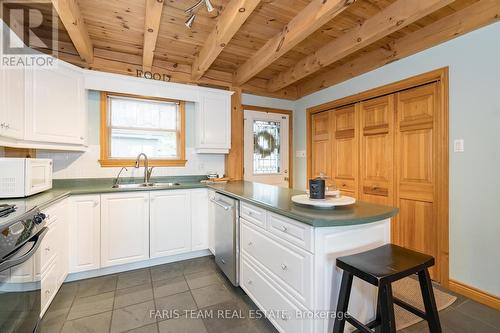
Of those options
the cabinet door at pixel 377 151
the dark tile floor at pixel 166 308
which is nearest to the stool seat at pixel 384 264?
the dark tile floor at pixel 166 308

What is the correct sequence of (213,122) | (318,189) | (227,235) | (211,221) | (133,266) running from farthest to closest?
(213,122), (211,221), (133,266), (227,235), (318,189)

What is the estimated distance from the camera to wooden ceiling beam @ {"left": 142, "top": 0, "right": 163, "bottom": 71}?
1769 millimetres

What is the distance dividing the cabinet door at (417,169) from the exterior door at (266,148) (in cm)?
181

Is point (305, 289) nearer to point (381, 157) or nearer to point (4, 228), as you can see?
point (4, 228)

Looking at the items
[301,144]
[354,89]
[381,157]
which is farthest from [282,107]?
[381,157]

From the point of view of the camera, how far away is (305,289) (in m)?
1.31

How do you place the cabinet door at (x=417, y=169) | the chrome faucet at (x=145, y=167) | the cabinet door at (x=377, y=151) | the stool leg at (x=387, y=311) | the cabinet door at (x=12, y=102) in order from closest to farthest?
the stool leg at (x=387, y=311)
the cabinet door at (x=12, y=102)
the cabinet door at (x=417, y=169)
the cabinet door at (x=377, y=151)
the chrome faucet at (x=145, y=167)

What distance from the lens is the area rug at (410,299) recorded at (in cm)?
176

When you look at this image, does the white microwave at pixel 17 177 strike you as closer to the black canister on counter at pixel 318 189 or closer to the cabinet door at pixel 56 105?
the cabinet door at pixel 56 105

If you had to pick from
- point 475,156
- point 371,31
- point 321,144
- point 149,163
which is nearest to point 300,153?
point 321,144

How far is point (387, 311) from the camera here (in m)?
1.04

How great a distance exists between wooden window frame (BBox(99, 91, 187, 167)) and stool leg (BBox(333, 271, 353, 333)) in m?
2.56

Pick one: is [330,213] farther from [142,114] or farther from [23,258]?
[142,114]

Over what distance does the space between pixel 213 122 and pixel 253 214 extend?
1.77 metres
